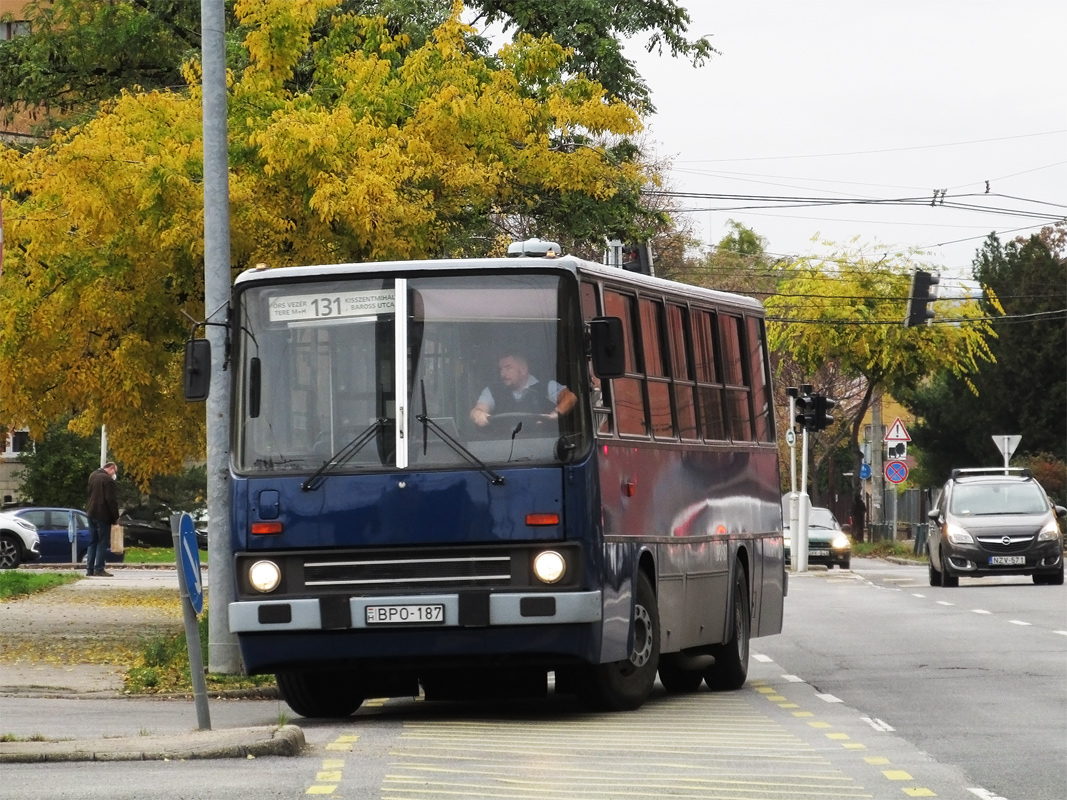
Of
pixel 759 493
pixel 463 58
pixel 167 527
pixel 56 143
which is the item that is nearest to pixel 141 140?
pixel 56 143

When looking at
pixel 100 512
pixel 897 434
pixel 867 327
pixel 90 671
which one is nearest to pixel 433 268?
pixel 90 671

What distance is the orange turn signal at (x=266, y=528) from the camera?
14.0 metres

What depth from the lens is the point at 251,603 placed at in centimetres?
1396

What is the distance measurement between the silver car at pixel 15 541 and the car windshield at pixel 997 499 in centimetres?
2166

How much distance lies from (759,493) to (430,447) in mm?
5541

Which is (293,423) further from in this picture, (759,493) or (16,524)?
(16,524)

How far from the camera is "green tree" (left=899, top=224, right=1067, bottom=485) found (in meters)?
70.4

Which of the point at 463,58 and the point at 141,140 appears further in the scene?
the point at 463,58

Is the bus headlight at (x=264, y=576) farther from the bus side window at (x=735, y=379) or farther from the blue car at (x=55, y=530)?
the blue car at (x=55, y=530)

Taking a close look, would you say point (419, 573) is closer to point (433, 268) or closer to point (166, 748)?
point (433, 268)

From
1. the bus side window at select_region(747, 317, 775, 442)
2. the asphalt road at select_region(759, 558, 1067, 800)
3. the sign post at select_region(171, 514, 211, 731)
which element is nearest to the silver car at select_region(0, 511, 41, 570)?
the asphalt road at select_region(759, 558, 1067, 800)

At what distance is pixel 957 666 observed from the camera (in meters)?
19.2

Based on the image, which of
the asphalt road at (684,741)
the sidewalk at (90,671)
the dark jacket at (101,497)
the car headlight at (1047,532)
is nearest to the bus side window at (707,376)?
the asphalt road at (684,741)

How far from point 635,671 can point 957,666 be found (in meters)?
5.00
